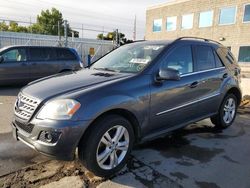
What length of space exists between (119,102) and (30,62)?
769 centimetres

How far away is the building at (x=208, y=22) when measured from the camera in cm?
2084

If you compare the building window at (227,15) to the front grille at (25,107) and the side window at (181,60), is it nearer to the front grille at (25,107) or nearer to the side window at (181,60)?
the side window at (181,60)

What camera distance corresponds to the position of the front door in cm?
353

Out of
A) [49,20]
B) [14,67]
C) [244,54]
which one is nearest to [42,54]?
[14,67]

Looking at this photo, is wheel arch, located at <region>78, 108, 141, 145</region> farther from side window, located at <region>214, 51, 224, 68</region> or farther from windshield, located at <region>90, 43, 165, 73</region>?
side window, located at <region>214, 51, 224, 68</region>

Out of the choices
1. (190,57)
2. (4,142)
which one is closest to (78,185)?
(4,142)

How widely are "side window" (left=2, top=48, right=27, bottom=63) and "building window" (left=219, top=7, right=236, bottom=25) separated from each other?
18.5 meters

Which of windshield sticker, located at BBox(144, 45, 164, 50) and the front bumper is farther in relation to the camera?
windshield sticker, located at BBox(144, 45, 164, 50)

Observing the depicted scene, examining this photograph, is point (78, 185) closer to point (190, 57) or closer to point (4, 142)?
point (4, 142)

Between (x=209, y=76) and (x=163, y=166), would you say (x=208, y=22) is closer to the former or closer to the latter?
(x=209, y=76)

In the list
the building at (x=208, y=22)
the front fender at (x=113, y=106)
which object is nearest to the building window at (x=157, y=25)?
the building at (x=208, y=22)

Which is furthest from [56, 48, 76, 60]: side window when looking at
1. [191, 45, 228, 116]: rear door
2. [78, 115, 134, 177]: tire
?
[78, 115, 134, 177]: tire

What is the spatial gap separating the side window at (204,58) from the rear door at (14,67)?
23.9 feet

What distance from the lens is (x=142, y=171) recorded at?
329 cm
